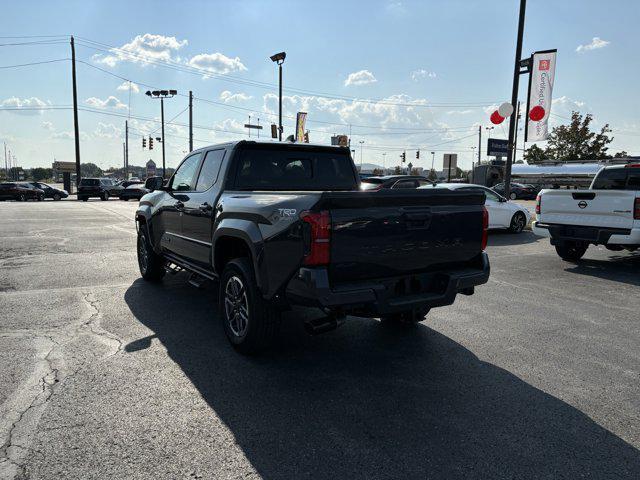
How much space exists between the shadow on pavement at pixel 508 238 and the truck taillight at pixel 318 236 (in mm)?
9358

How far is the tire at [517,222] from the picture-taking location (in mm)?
14000

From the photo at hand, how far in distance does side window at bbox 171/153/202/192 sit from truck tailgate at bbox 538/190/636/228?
268 inches

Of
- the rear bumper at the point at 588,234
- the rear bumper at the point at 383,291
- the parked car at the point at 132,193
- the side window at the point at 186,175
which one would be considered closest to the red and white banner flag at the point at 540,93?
the rear bumper at the point at 588,234

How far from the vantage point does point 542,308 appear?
604 centimetres

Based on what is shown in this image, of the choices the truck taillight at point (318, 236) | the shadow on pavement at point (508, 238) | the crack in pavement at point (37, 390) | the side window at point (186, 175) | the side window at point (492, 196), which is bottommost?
the crack in pavement at point (37, 390)

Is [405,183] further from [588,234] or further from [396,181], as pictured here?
[588,234]

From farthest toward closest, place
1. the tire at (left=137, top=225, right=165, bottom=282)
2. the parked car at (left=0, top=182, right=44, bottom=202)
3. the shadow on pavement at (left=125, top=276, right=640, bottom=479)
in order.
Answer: the parked car at (left=0, top=182, right=44, bottom=202) < the tire at (left=137, top=225, right=165, bottom=282) < the shadow on pavement at (left=125, top=276, right=640, bottom=479)

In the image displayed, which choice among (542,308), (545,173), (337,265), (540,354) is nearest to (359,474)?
(337,265)

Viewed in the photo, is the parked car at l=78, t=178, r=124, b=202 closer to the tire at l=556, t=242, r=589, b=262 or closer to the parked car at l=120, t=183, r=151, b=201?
the parked car at l=120, t=183, r=151, b=201

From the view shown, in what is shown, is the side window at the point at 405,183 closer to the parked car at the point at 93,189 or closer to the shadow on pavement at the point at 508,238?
the shadow on pavement at the point at 508,238

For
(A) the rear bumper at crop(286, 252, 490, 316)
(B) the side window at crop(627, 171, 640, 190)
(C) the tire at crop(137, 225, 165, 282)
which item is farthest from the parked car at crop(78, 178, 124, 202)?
(A) the rear bumper at crop(286, 252, 490, 316)

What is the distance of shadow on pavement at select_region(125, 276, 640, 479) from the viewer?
2.68 meters

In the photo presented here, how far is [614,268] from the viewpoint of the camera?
881 centimetres

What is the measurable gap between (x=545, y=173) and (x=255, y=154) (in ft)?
160
